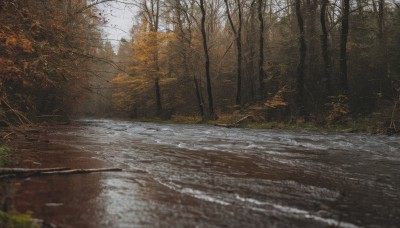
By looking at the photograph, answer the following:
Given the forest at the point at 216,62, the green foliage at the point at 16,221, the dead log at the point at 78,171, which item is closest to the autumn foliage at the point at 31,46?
the forest at the point at 216,62

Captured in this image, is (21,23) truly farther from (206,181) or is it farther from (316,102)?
(316,102)

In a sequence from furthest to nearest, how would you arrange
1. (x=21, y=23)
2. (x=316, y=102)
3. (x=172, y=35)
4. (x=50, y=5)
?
(x=172, y=35) < (x=316, y=102) < (x=50, y=5) < (x=21, y=23)

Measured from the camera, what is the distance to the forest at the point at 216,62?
8.12 m

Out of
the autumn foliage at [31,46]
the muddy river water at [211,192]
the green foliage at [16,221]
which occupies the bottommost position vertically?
the muddy river water at [211,192]

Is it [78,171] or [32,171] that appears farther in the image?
[78,171]

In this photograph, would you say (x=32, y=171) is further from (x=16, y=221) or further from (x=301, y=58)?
(x=301, y=58)

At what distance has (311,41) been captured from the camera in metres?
23.4

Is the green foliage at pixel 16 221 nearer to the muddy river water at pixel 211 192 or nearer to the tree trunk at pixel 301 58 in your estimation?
the muddy river water at pixel 211 192

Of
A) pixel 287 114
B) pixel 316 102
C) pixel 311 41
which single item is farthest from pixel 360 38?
pixel 287 114

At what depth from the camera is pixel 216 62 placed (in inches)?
1255

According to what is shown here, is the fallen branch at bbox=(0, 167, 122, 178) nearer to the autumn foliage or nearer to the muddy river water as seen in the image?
the muddy river water

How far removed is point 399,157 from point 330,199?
450 centimetres

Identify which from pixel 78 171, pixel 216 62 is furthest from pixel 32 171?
pixel 216 62

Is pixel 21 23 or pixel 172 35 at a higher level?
pixel 172 35
